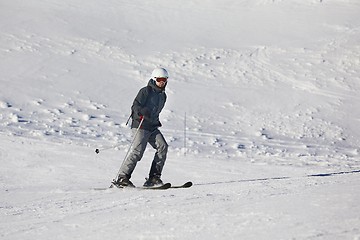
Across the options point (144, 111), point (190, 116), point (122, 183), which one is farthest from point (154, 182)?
point (190, 116)

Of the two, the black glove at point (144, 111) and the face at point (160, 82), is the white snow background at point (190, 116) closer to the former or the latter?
the black glove at point (144, 111)

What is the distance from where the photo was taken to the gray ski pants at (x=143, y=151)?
8.47 metres

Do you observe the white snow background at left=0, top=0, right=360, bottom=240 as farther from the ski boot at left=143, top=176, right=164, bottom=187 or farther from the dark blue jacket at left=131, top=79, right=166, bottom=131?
the dark blue jacket at left=131, top=79, right=166, bottom=131

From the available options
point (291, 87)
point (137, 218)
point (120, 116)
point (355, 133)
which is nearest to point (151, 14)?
point (291, 87)

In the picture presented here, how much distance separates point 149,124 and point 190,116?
6502 millimetres

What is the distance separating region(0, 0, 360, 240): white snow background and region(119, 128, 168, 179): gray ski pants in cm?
49

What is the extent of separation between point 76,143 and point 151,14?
1309 centimetres

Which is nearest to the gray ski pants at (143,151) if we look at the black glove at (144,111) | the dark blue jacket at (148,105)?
the dark blue jacket at (148,105)

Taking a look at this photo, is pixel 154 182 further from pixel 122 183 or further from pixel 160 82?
pixel 160 82

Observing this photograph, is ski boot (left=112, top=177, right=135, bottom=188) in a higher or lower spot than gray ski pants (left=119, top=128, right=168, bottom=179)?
lower

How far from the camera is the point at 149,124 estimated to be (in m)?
8.43

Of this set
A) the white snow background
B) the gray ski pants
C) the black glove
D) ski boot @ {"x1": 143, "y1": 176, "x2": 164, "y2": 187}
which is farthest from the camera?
ski boot @ {"x1": 143, "y1": 176, "x2": 164, "y2": 187}

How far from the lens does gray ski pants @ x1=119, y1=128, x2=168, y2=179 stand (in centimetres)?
847

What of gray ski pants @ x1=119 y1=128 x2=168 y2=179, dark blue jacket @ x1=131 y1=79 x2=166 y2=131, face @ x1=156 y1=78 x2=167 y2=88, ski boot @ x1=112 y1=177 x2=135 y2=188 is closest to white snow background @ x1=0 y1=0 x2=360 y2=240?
ski boot @ x1=112 y1=177 x2=135 y2=188
